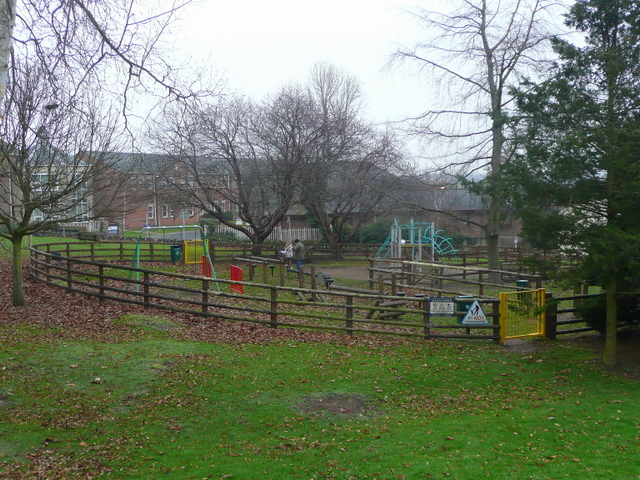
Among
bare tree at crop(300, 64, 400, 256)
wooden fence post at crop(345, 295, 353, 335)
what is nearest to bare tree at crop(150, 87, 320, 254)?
bare tree at crop(300, 64, 400, 256)

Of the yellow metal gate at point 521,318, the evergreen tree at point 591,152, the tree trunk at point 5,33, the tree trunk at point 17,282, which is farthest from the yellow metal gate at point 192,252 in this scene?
the tree trunk at point 5,33

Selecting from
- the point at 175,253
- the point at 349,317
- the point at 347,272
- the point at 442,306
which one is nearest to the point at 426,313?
the point at 442,306

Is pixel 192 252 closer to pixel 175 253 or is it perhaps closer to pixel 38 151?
pixel 175 253

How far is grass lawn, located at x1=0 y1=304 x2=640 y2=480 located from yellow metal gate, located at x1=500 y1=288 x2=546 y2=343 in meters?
0.63

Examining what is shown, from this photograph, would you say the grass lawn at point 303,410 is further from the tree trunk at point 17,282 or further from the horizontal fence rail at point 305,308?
the tree trunk at point 17,282

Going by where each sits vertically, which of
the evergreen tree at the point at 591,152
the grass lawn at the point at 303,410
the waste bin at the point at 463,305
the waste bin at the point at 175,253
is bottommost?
the grass lawn at the point at 303,410

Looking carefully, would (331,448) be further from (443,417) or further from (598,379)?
(598,379)

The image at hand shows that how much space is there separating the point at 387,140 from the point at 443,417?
90.3 ft

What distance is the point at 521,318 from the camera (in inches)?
507

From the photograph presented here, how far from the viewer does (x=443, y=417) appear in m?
8.12

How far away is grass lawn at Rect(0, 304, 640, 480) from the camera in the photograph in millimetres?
6336

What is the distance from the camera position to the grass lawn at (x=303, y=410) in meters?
6.34

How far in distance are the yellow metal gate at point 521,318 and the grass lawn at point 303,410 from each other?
63 centimetres

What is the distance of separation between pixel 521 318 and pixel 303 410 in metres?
6.55
